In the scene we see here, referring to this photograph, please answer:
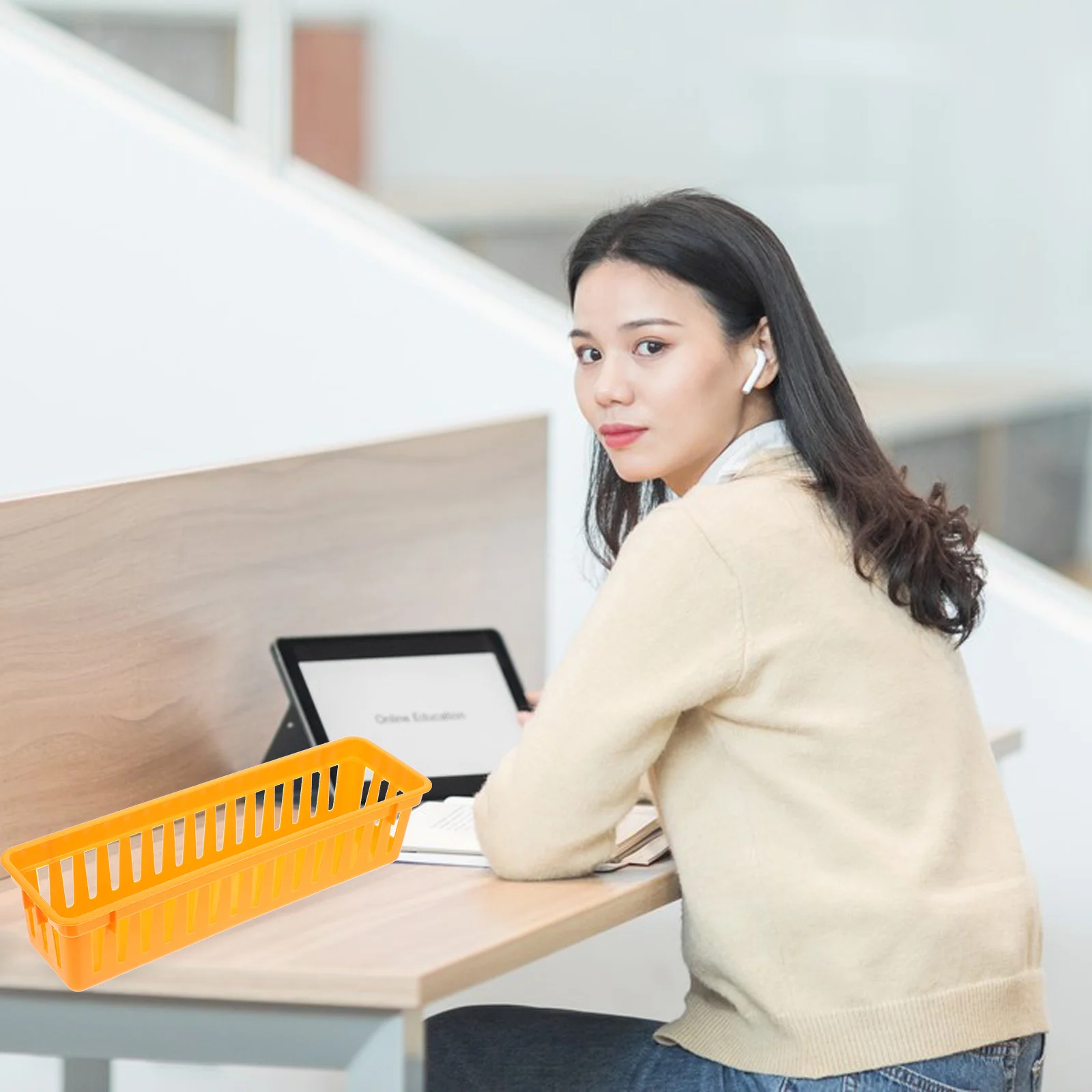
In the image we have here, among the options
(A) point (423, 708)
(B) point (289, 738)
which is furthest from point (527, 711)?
(B) point (289, 738)

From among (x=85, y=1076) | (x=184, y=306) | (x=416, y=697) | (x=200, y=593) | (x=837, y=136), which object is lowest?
(x=85, y=1076)

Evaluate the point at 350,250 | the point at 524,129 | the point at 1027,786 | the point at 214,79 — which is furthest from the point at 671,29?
the point at 1027,786

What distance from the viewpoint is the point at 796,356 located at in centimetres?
150

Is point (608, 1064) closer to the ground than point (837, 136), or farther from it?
closer to the ground

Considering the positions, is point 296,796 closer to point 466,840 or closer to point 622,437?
point 466,840

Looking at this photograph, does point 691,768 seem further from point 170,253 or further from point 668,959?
point 170,253

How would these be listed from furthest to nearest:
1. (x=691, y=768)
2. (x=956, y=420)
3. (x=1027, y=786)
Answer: (x=956, y=420) → (x=1027, y=786) → (x=691, y=768)

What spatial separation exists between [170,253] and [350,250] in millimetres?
338

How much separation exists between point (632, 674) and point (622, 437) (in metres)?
0.27

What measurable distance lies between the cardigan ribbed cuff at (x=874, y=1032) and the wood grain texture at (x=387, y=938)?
12cm

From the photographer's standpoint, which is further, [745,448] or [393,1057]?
[745,448]

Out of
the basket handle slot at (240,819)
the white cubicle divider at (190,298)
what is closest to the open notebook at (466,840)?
the basket handle slot at (240,819)

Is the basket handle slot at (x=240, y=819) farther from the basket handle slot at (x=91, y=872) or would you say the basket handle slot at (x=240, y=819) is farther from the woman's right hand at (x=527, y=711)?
the woman's right hand at (x=527, y=711)

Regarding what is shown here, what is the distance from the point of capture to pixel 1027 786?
2457 millimetres
